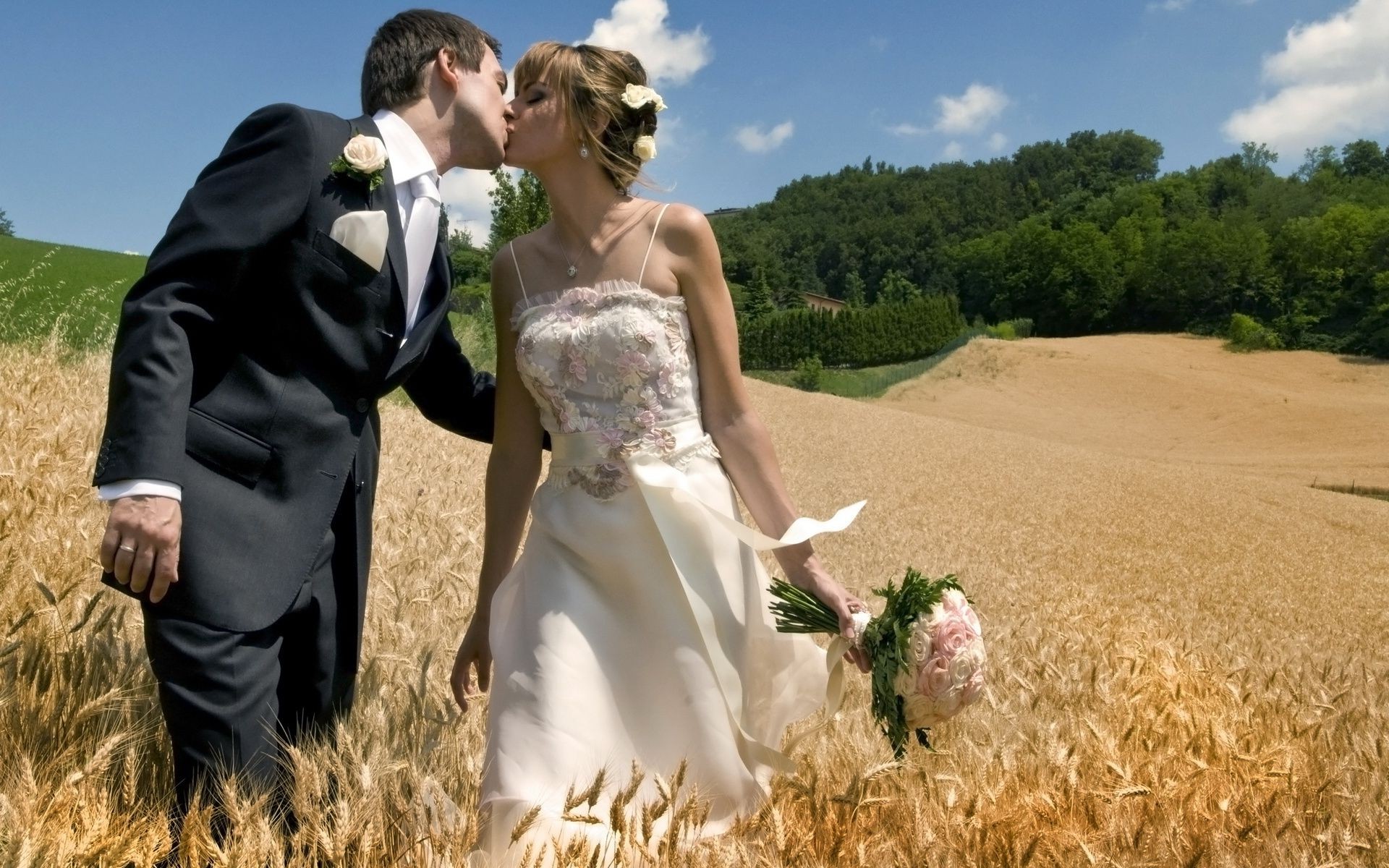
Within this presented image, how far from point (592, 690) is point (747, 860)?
57 cm

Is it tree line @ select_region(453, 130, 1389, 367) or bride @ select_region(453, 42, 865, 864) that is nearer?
bride @ select_region(453, 42, 865, 864)

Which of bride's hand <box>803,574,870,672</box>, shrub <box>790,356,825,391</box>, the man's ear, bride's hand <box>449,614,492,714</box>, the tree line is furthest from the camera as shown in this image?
the tree line

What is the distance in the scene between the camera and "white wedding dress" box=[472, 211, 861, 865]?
2623mm

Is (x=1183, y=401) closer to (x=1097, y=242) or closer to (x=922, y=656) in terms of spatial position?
(x=1097, y=242)

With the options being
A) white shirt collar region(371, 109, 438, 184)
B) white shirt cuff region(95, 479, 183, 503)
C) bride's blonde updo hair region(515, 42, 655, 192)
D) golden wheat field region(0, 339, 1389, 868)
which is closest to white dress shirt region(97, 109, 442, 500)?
white shirt collar region(371, 109, 438, 184)

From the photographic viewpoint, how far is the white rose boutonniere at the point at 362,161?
8.39ft

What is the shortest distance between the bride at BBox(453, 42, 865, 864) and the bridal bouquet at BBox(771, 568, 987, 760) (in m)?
0.19

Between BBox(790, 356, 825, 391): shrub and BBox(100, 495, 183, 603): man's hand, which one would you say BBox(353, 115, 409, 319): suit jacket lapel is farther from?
BBox(790, 356, 825, 391): shrub

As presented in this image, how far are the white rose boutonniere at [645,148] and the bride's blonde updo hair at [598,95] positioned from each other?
0.03 metres

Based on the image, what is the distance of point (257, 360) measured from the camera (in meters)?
2.49

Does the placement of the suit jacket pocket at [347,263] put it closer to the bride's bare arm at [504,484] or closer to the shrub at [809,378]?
the bride's bare arm at [504,484]

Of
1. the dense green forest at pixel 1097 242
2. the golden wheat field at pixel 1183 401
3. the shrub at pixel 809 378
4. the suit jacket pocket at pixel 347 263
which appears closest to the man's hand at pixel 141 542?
the suit jacket pocket at pixel 347 263

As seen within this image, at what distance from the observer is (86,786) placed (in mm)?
2176

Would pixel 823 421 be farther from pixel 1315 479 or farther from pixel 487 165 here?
pixel 487 165
